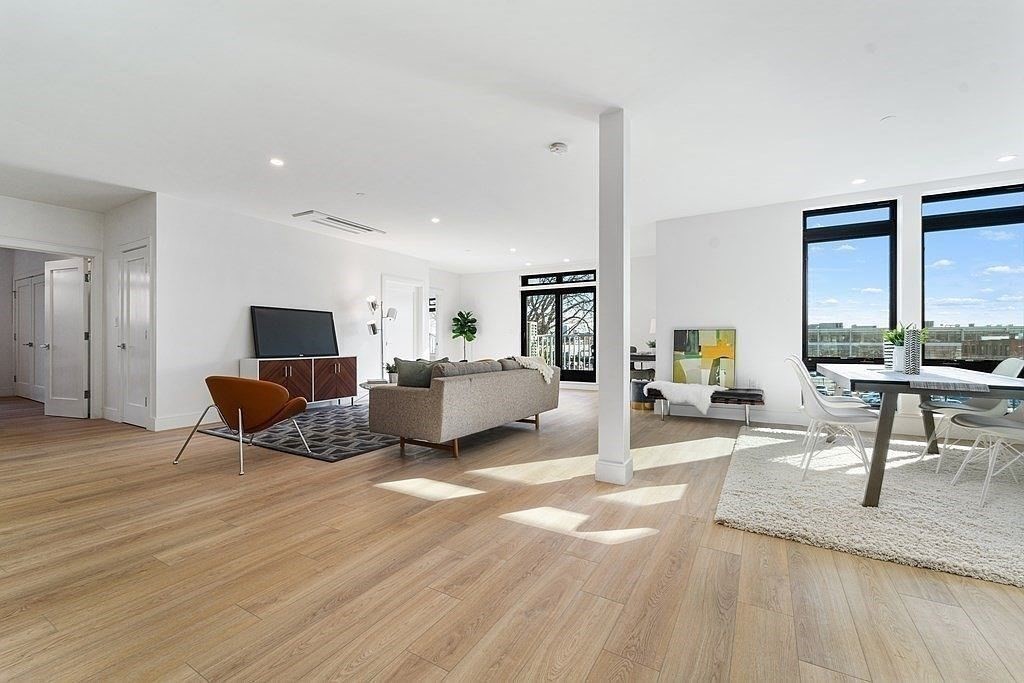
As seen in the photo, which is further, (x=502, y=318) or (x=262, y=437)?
(x=502, y=318)

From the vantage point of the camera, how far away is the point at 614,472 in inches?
127

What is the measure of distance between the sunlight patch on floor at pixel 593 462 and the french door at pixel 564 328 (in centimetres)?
537

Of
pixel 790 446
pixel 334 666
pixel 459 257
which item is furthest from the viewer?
pixel 459 257

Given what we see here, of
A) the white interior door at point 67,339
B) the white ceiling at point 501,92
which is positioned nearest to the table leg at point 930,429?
the white ceiling at point 501,92

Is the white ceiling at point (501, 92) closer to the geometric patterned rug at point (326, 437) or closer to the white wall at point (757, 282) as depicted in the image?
the white wall at point (757, 282)

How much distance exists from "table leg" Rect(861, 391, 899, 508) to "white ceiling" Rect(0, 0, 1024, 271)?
2.06 m

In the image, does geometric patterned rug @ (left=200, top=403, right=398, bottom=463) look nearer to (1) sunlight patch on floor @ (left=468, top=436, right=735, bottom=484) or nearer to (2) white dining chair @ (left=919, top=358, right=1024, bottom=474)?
(1) sunlight patch on floor @ (left=468, top=436, right=735, bottom=484)

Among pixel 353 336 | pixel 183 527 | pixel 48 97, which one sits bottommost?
pixel 183 527

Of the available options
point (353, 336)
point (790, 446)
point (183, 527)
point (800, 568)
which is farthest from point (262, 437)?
point (790, 446)

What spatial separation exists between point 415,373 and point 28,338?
8.33m

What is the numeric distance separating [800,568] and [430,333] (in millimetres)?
9100

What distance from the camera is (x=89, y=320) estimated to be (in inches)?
233

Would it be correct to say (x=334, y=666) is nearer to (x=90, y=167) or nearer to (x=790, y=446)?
(x=790, y=446)

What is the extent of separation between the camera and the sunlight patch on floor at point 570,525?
2.36m
